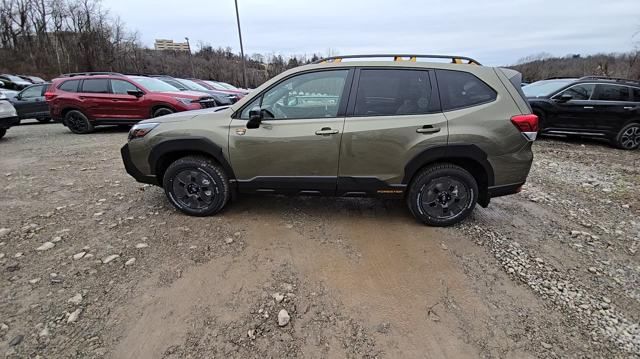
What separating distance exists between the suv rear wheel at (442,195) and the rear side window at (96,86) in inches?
358

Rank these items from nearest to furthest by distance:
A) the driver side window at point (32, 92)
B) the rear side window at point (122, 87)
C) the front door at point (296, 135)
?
1. the front door at point (296, 135)
2. the rear side window at point (122, 87)
3. the driver side window at point (32, 92)

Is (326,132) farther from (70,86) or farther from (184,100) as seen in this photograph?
(70,86)

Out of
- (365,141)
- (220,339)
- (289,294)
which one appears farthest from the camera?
(365,141)

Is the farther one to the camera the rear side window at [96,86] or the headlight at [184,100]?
the rear side window at [96,86]

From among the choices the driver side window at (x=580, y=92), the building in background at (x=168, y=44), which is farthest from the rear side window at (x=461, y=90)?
the building in background at (x=168, y=44)

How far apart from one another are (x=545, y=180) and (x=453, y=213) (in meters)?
2.90

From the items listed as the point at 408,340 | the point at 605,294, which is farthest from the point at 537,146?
the point at 408,340

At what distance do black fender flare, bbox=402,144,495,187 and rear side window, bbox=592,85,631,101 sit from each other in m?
7.09

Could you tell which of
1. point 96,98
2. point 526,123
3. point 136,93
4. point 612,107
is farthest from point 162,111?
point 612,107

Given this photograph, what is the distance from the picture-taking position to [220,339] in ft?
6.95

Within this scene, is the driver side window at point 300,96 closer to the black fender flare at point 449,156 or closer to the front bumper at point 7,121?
the black fender flare at point 449,156

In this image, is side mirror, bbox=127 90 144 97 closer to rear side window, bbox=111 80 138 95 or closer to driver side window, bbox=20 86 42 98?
rear side window, bbox=111 80 138 95

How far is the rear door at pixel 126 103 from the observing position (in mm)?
8758

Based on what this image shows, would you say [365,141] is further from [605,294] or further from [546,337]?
[605,294]
